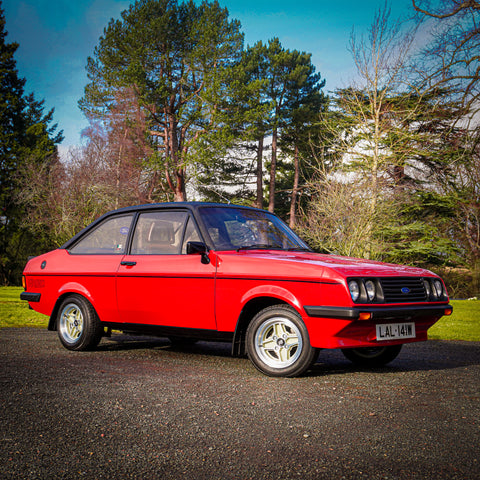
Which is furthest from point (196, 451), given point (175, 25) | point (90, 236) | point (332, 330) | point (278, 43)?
point (278, 43)

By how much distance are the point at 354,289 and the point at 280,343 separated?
903mm

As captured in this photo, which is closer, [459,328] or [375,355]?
[375,355]

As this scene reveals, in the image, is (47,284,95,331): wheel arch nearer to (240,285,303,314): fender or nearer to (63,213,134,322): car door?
(63,213,134,322): car door

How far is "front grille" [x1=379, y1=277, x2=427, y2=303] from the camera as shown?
15.6ft

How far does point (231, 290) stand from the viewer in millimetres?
5133

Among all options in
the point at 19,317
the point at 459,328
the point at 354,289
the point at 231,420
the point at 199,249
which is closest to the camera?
the point at 231,420

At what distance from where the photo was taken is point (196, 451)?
116 inches

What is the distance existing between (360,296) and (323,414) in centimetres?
121

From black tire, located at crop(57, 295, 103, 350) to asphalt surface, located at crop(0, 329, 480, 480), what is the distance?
0.44 metres

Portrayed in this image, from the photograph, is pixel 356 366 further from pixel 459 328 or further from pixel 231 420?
pixel 459 328

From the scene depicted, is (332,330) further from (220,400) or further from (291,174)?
(291,174)

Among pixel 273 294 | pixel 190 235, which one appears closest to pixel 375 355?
pixel 273 294

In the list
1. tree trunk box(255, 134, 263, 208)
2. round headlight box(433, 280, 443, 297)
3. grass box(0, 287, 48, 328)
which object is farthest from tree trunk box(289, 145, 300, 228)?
round headlight box(433, 280, 443, 297)

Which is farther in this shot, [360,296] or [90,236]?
[90,236]
